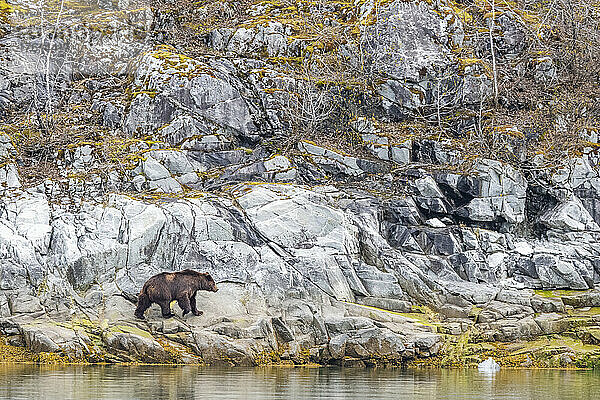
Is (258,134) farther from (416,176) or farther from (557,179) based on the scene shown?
(557,179)

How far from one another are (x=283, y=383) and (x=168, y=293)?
7.38m

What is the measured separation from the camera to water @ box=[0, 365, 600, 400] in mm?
13477

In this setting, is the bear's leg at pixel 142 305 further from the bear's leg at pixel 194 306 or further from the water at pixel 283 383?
the water at pixel 283 383

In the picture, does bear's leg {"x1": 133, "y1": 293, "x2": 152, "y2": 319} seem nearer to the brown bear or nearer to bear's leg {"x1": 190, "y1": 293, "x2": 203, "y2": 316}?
the brown bear

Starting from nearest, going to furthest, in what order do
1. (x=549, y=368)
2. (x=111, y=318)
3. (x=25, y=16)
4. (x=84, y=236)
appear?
(x=549, y=368) < (x=111, y=318) < (x=84, y=236) < (x=25, y=16)

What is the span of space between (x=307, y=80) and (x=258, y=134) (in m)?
3.33

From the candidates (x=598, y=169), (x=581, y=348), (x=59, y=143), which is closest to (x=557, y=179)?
(x=598, y=169)

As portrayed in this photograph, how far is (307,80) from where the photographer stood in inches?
1190

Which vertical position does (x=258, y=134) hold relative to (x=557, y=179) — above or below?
above

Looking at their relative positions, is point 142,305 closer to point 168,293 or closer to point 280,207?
point 168,293

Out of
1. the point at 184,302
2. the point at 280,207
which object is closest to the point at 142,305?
the point at 184,302

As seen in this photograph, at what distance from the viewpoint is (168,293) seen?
22125mm

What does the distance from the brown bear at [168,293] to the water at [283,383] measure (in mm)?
2845

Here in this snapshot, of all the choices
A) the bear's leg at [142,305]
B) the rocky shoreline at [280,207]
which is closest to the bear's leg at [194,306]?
A: the rocky shoreline at [280,207]
